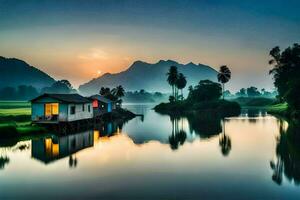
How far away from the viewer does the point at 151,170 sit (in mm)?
24688

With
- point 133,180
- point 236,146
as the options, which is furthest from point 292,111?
point 133,180

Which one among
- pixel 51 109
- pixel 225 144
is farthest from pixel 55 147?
pixel 225 144

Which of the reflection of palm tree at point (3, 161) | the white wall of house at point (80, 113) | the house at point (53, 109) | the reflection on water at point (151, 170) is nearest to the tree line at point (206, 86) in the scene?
the white wall of house at point (80, 113)

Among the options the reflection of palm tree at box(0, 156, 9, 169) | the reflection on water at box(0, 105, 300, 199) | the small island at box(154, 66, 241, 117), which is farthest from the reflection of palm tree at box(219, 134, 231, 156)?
the small island at box(154, 66, 241, 117)

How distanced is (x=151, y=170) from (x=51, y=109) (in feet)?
109

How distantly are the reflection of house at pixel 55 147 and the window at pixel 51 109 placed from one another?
11713 millimetres

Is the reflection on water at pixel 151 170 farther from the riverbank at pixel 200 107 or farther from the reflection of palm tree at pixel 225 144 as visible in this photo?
the riverbank at pixel 200 107

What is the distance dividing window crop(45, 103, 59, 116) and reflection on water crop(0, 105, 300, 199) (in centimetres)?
1397

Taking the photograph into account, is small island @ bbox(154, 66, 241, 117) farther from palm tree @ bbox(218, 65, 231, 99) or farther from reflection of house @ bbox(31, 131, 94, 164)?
reflection of house @ bbox(31, 131, 94, 164)

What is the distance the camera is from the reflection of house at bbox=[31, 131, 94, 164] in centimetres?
2997

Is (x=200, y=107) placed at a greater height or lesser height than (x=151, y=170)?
greater

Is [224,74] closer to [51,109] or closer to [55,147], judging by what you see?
[51,109]

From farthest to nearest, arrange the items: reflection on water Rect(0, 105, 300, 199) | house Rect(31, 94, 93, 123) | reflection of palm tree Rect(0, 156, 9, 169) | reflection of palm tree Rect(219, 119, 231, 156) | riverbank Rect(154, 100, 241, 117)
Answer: riverbank Rect(154, 100, 241, 117) → house Rect(31, 94, 93, 123) → reflection of palm tree Rect(219, 119, 231, 156) → reflection of palm tree Rect(0, 156, 9, 169) → reflection on water Rect(0, 105, 300, 199)

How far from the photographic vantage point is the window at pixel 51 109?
2073 inches
